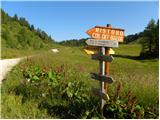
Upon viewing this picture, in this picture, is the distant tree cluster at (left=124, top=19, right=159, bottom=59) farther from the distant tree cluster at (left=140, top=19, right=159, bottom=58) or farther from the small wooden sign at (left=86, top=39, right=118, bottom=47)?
the small wooden sign at (left=86, top=39, right=118, bottom=47)

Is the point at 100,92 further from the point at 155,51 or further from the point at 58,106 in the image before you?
the point at 155,51

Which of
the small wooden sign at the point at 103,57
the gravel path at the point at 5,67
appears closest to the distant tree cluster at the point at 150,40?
the gravel path at the point at 5,67

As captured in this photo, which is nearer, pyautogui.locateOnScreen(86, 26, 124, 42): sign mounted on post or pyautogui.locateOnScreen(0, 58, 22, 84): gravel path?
pyautogui.locateOnScreen(86, 26, 124, 42): sign mounted on post

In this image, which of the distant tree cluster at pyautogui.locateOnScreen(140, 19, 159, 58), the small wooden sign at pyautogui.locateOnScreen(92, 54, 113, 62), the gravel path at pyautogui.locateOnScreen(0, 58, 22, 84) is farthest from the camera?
the distant tree cluster at pyautogui.locateOnScreen(140, 19, 159, 58)

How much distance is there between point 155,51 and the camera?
242 ft

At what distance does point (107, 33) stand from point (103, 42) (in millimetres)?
195

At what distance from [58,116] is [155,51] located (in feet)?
225

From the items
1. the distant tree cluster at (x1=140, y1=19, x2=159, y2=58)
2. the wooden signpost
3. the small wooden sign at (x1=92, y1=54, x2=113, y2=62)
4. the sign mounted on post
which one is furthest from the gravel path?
the distant tree cluster at (x1=140, y1=19, x2=159, y2=58)

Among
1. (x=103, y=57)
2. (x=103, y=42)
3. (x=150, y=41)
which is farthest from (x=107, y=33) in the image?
(x=150, y=41)

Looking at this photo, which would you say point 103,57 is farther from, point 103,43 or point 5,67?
point 5,67

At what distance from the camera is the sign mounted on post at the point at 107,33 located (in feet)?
23.2

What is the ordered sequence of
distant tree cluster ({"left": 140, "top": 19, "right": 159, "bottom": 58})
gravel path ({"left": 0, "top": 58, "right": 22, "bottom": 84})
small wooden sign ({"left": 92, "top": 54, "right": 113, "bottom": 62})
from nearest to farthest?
small wooden sign ({"left": 92, "top": 54, "right": 113, "bottom": 62}), gravel path ({"left": 0, "top": 58, "right": 22, "bottom": 84}), distant tree cluster ({"left": 140, "top": 19, "right": 159, "bottom": 58})

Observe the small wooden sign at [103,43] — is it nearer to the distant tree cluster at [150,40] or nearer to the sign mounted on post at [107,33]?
the sign mounted on post at [107,33]

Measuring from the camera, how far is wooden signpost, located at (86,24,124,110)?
23.3 feet
